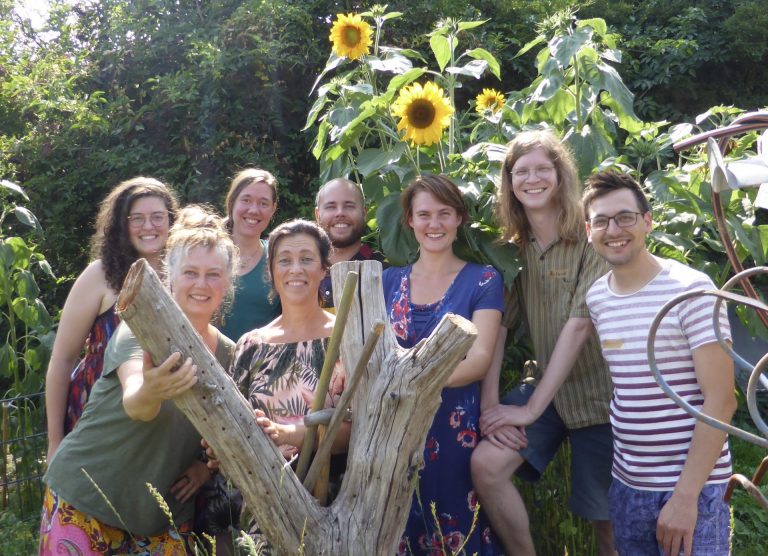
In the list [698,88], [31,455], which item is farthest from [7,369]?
[698,88]

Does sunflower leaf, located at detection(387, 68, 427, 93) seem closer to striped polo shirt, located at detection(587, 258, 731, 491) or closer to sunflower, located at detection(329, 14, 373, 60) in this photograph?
sunflower, located at detection(329, 14, 373, 60)

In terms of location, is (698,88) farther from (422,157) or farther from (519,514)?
(519,514)

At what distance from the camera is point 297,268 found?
8.70ft

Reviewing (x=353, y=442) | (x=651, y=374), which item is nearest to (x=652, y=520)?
(x=651, y=374)

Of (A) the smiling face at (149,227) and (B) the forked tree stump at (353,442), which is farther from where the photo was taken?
(A) the smiling face at (149,227)

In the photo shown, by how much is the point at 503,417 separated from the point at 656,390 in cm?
58

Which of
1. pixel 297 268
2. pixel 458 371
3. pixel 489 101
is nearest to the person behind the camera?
pixel 297 268

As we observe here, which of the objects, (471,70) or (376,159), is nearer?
(376,159)

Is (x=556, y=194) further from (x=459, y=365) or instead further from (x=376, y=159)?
(x=376, y=159)

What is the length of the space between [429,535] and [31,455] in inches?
108

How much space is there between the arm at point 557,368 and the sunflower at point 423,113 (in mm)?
936

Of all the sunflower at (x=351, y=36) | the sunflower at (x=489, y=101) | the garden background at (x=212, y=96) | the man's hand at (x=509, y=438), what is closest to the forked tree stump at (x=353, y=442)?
the man's hand at (x=509, y=438)

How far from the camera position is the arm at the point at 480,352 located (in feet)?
9.07

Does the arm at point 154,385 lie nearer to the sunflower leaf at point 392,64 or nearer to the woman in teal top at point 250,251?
the woman in teal top at point 250,251
